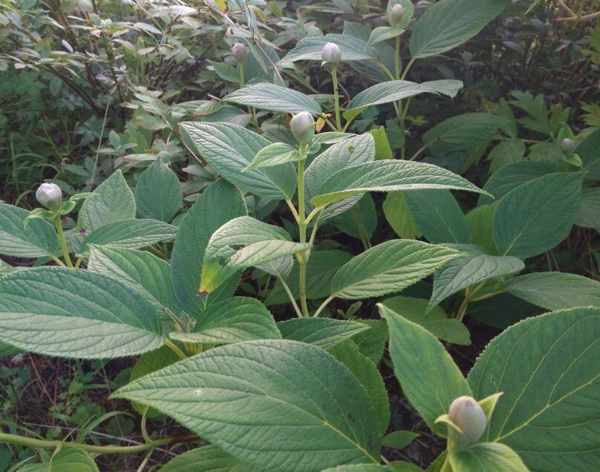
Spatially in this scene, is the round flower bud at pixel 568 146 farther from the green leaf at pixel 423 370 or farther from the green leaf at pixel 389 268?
the green leaf at pixel 423 370

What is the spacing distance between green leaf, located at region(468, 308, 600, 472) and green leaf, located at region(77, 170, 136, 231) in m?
0.65

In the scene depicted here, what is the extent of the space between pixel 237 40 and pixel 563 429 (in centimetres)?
129

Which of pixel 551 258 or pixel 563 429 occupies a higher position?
pixel 563 429

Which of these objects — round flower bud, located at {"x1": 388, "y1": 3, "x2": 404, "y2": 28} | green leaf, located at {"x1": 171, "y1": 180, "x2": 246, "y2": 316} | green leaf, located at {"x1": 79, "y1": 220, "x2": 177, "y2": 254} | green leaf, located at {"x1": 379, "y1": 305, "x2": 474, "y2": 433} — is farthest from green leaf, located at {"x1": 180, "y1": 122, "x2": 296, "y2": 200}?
round flower bud, located at {"x1": 388, "y1": 3, "x2": 404, "y2": 28}

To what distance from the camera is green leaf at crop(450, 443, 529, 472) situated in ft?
1.40

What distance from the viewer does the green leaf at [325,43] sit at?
1197mm

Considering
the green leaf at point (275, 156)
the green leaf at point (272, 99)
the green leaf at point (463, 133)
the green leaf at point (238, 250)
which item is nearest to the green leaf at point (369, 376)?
the green leaf at point (238, 250)

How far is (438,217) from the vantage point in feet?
3.15

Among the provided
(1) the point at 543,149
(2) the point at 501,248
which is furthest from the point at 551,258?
(2) the point at 501,248

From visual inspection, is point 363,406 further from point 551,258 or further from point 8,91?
point 8,91

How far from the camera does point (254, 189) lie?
0.79m

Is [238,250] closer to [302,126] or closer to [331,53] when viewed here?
[302,126]

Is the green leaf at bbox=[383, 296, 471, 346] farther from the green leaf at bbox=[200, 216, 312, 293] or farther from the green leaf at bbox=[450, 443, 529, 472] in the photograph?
the green leaf at bbox=[450, 443, 529, 472]

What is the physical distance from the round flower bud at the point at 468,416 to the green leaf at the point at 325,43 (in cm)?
95
